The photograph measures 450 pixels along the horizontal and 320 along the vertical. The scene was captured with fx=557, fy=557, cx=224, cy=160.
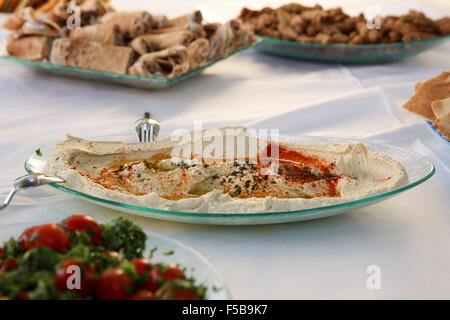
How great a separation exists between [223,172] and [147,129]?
315 mm

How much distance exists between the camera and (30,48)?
72.7 inches

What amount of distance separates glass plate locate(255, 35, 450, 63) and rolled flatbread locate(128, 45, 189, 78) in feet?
1.58

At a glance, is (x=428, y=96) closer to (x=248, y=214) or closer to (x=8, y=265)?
(x=248, y=214)

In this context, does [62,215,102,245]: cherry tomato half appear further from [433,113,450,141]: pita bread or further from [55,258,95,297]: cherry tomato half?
[433,113,450,141]: pita bread

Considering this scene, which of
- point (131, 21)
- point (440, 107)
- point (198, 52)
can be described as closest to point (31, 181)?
point (440, 107)

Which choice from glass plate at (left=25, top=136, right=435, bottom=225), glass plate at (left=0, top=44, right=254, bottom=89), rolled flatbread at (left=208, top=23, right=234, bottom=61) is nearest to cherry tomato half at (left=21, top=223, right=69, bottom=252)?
glass plate at (left=25, top=136, right=435, bottom=225)

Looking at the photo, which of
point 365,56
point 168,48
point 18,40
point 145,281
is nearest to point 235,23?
point 168,48

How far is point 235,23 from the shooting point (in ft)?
6.63

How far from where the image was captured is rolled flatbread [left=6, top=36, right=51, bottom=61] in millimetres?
1825

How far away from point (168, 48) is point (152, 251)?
1.15m

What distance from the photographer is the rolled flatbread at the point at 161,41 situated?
1803mm
